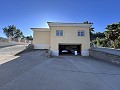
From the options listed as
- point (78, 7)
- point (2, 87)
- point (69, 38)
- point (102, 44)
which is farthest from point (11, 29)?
point (2, 87)

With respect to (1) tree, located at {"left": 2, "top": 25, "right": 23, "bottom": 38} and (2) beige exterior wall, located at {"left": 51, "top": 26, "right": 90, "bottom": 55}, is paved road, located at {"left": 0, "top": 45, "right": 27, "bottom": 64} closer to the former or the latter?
A: (2) beige exterior wall, located at {"left": 51, "top": 26, "right": 90, "bottom": 55}

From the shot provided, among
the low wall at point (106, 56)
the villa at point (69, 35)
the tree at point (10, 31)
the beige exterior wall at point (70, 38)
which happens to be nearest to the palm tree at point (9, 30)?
the tree at point (10, 31)

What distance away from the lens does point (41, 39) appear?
30953 millimetres

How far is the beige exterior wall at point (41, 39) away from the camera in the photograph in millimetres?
30891

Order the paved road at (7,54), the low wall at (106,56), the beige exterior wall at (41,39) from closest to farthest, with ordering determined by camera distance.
→ 1. the low wall at (106,56)
2. the paved road at (7,54)
3. the beige exterior wall at (41,39)

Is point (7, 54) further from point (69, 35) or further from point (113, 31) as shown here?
point (113, 31)

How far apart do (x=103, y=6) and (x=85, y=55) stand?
8.51 metres

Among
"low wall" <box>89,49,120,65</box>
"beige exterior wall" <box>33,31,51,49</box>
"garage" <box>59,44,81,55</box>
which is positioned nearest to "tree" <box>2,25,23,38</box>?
"beige exterior wall" <box>33,31,51,49</box>

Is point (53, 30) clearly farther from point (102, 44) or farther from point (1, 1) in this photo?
point (102, 44)

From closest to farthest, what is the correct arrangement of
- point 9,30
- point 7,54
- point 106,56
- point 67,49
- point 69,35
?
point 106,56
point 7,54
point 69,35
point 67,49
point 9,30

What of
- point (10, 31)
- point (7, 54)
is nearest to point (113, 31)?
point (7, 54)

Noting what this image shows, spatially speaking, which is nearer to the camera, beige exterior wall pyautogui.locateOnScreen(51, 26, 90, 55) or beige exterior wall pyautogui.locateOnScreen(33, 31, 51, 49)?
beige exterior wall pyautogui.locateOnScreen(51, 26, 90, 55)

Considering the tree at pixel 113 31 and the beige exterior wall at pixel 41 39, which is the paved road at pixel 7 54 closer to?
the beige exterior wall at pixel 41 39

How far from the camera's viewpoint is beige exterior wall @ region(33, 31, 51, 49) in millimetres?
30891
